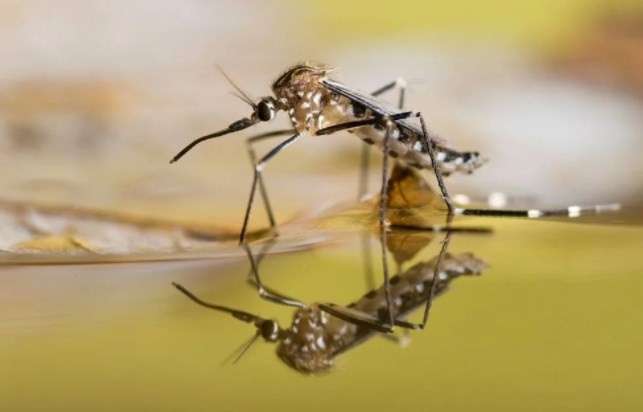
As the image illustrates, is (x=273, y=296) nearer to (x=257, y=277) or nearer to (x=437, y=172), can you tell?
(x=257, y=277)

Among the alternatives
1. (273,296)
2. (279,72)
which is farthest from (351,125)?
(279,72)

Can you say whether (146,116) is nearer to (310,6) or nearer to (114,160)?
(114,160)

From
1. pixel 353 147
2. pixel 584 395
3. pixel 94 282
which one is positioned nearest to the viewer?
pixel 584 395

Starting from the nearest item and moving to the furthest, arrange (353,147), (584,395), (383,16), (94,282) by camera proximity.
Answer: (584,395) < (94,282) < (353,147) < (383,16)

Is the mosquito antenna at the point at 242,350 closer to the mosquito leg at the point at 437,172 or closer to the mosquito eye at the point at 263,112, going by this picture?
the mosquito leg at the point at 437,172

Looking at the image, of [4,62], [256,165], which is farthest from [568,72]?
[4,62]

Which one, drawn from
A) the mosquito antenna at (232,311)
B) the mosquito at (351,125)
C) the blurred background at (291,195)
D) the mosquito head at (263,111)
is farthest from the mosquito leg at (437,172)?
the mosquito antenna at (232,311)

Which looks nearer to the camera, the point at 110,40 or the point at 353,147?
the point at 353,147
